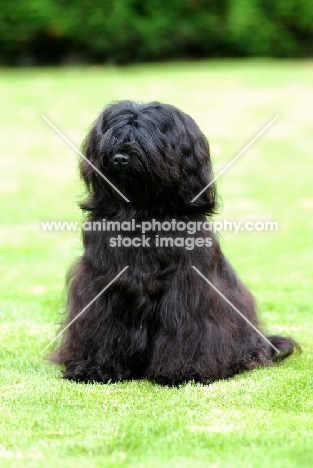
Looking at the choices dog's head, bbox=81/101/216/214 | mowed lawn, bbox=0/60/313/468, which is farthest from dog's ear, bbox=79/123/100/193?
mowed lawn, bbox=0/60/313/468

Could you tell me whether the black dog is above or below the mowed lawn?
above

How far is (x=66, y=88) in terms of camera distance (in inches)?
794

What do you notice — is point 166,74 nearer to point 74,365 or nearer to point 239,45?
point 239,45

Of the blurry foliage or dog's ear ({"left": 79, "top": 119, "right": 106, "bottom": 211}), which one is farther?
the blurry foliage

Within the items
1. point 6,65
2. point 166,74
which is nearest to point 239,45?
point 166,74

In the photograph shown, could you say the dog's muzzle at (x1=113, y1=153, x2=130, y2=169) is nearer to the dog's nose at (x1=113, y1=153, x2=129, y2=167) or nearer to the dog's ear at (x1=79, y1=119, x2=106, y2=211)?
the dog's nose at (x1=113, y1=153, x2=129, y2=167)

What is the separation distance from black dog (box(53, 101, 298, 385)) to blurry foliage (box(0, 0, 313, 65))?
67.7 ft

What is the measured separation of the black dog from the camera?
480cm

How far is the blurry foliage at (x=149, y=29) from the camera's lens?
25.1 metres

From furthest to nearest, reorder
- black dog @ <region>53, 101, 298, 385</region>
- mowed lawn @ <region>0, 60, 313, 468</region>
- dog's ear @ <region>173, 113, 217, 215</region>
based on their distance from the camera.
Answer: dog's ear @ <region>173, 113, 217, 215</region> → black dog @ <region>53, 101, 298, 385</region> → mowed lawn @ <region>0, 60, 313, 468</region>

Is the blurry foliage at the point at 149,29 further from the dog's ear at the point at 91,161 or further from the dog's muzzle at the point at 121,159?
the dog's muzzle at the point at 121,159

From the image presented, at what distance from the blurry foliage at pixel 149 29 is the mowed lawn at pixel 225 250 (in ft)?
11.7

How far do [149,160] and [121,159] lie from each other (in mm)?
152

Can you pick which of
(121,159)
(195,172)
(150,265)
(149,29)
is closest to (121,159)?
(121,159)
